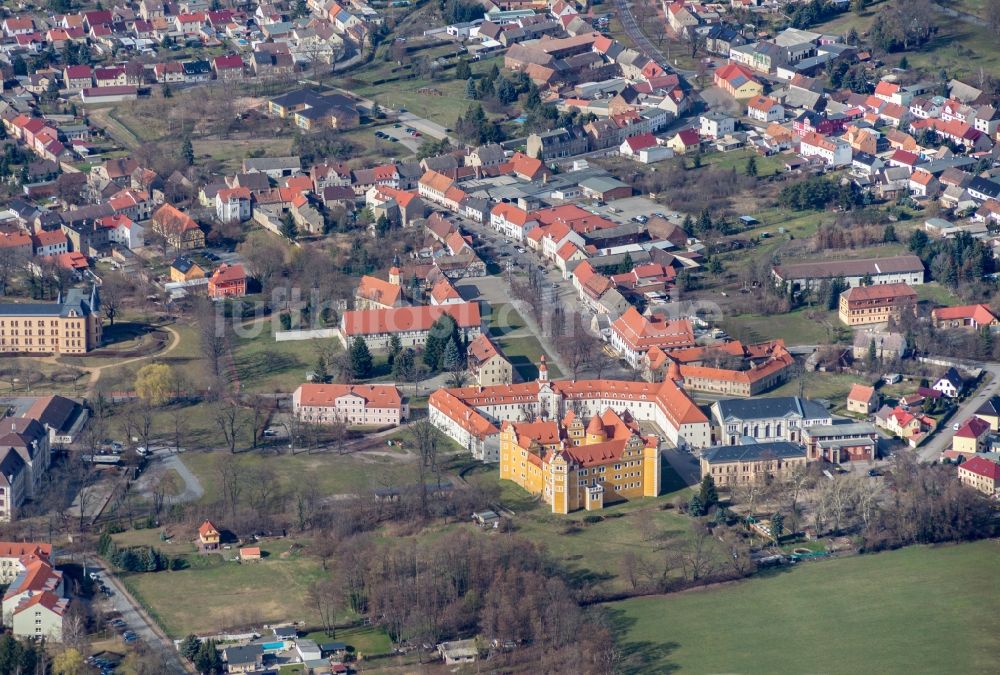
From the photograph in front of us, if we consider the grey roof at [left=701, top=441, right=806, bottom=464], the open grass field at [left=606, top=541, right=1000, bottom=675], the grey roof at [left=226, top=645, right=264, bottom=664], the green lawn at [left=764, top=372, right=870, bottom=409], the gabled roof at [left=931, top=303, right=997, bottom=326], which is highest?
the grey roof at [left=226, top=645, right=264, bottom=664]

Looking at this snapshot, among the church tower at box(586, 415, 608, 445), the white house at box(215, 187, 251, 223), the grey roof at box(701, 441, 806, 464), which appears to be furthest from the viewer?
the white house at box(215, 187, 251, 223)

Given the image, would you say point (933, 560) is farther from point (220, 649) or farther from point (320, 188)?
point (320, 188)

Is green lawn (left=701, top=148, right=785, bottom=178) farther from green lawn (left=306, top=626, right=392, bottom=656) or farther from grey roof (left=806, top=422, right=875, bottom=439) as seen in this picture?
green lawn (left=306, top=626, right=392, bottom=656)

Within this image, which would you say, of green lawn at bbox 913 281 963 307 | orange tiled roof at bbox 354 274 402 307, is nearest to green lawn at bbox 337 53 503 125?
orange tiled roof at bbox 354 274 402 307

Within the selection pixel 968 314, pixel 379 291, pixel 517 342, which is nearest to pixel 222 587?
pixel 517 342

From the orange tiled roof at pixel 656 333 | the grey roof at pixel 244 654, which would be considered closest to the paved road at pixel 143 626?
the grey roof at pixel 244 654

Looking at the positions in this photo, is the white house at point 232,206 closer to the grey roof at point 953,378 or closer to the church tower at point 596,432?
the church tower at point 596,432

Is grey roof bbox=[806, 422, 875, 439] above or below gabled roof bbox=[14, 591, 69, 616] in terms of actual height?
below

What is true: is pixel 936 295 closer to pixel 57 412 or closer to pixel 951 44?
pixel 951 44
